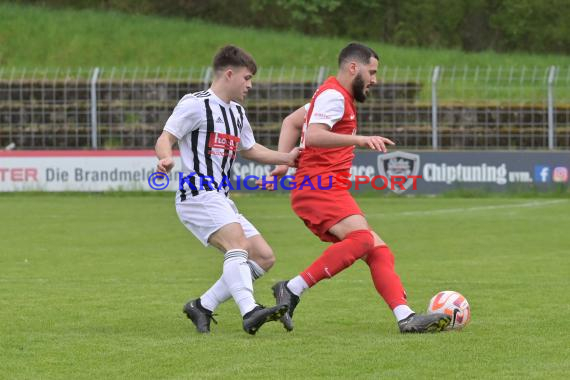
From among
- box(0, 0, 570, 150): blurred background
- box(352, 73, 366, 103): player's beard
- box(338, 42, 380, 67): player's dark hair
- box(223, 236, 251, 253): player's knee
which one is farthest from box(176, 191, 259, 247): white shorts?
box(0, 0, 570, 150): blurred background

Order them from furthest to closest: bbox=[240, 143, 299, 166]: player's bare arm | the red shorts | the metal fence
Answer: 1. the metal fence
2. bbox=[240, 143, 299, 166]: player's bare arm
3. the red shorts

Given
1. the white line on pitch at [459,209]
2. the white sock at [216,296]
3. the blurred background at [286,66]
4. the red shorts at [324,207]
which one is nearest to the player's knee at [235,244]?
the white sock at [216,296]

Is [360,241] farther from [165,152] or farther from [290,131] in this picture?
[165,152]

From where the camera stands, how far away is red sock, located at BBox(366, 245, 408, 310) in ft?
25.7

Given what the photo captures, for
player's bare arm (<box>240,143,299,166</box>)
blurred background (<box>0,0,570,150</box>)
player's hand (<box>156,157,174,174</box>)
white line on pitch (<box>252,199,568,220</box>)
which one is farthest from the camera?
blurred background (<box>0,0,570,150</box>)

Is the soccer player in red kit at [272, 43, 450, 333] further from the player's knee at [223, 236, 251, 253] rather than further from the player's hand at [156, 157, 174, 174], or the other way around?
the player's hand at [156, 157, 174, 174]

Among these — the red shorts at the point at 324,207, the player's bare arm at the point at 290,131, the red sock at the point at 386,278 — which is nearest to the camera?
the red sock at the point at 386,278

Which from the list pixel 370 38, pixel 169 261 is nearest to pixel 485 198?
pixel 169 261

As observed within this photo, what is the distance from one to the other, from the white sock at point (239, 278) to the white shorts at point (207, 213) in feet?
0.65

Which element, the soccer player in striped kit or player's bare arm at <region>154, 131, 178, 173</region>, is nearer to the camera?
player's bare arm at <region>154, 131, 178, 173</region>

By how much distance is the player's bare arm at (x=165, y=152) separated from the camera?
7.43 m

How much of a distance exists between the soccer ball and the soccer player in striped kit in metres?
1.10

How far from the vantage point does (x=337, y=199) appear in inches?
314

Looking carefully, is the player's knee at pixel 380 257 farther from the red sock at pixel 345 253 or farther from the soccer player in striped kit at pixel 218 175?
the soccer player in striped kit at pixel 218 175
